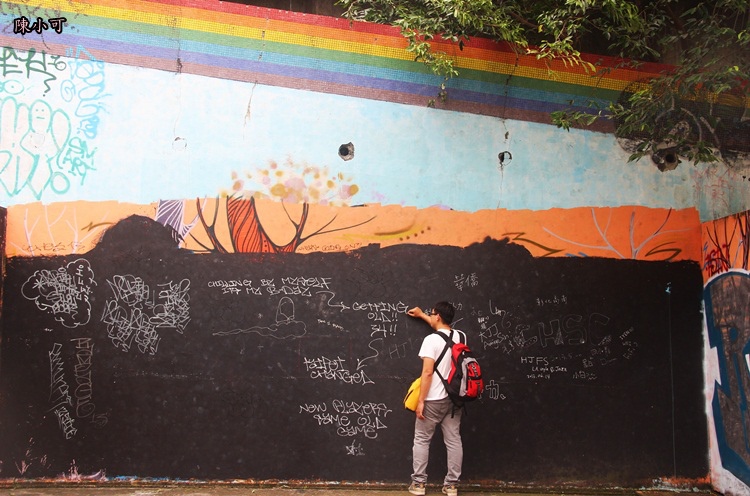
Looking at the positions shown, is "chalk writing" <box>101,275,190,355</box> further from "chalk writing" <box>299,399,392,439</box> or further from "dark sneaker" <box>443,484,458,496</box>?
"dark sneaker" <box>443,484,458,496</box>

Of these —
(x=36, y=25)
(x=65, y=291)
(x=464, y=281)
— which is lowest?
(x=65, y=291)

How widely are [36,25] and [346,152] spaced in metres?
3.08

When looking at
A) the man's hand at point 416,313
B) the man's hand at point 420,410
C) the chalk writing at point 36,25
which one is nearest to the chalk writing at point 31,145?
the chalk writing at point 36,25

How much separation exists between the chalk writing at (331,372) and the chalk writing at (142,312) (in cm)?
121

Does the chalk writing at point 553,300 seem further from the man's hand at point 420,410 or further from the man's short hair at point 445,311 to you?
the man's hand at point 420,410

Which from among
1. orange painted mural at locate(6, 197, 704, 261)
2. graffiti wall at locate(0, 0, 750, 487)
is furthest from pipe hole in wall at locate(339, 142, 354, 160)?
orange painted mural at locate(6, 197, 704, 261)

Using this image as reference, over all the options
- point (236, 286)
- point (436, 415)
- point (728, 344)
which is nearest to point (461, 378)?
point (436, 415)

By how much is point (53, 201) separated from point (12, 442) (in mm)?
2166

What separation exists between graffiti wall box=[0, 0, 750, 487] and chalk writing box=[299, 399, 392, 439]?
0.06 feet

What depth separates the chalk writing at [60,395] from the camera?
572 centimetres

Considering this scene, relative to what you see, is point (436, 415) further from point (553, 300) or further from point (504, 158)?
point (504, 158)

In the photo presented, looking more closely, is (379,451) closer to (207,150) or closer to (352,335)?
(352,335)

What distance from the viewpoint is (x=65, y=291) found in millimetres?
5816

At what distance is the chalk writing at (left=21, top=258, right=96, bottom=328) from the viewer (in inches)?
228
